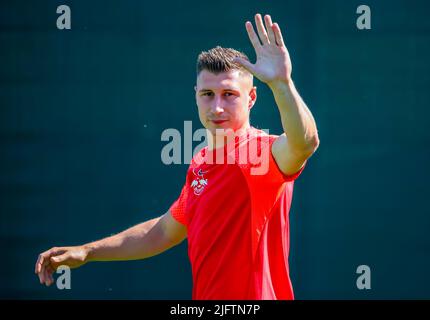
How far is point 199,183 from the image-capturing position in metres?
2.91

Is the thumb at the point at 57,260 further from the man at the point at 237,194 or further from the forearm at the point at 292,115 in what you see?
the forearm at the point at 292,115

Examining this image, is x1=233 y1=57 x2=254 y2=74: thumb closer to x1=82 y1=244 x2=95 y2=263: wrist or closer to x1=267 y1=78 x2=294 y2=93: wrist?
x1=267 y1=78 x2=294 y2=93: wrist

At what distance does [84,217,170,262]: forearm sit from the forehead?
74 centimetres

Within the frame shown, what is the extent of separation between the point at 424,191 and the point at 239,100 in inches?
67.5

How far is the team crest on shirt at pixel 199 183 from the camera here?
2.89 m

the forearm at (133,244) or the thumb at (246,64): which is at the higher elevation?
the thumb at (246,64)

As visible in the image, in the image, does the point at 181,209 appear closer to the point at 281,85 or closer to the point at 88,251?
the point at 88,251

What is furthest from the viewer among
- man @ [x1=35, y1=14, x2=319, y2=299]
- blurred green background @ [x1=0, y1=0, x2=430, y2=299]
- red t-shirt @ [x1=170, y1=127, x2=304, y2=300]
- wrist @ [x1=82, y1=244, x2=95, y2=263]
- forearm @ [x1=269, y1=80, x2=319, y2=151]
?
blurred green background @ [x1=0, y1=0, x2=430, y2=299]

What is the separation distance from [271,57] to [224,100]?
478 mm

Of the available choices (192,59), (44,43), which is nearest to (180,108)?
(192,59)

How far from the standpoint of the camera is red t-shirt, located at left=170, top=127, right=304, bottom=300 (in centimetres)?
271

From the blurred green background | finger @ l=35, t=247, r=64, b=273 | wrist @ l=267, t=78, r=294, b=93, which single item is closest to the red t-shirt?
wrist @ l=267, t=78, r=294, b=93

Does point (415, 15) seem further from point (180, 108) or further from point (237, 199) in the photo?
point (237, 199)

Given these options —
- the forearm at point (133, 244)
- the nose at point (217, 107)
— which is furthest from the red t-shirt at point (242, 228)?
the forearm at point (133, 244)
